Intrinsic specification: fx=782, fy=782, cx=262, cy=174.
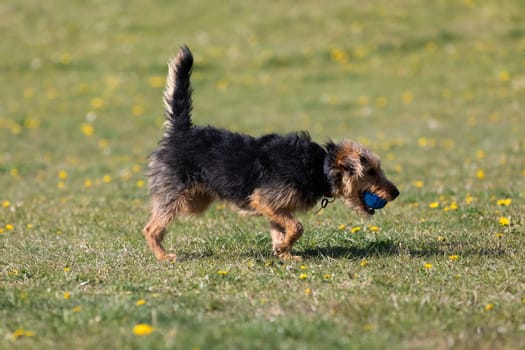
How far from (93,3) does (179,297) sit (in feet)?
64.2

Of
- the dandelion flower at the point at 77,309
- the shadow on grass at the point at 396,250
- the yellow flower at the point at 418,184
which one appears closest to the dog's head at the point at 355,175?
the shadow on grass at the point at 396,250

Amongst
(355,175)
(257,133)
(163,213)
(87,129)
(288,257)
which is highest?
(257,133)

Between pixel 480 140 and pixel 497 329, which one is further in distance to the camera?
pixel 480 140

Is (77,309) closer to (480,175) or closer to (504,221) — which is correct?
(504,221)

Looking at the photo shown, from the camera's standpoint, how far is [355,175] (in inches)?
272

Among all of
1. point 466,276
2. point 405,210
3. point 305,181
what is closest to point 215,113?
point 405,210

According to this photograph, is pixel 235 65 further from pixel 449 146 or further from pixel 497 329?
pixel 497 329

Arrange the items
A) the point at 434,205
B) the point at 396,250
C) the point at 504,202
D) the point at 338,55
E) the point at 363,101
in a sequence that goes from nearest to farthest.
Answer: the point at 396,250 < the point at 504,202 < the point at 434,205 < the point at 363,101 < the point at 338,55

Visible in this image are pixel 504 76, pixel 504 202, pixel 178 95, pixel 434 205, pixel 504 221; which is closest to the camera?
pixel 178 95

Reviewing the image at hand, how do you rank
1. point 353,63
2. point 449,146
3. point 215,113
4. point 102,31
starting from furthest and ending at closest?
point 102,31, point 353,63, point 215,113, point 449,146

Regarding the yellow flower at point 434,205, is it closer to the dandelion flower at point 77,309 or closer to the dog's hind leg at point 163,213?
the dog's hind leg at point 163,213

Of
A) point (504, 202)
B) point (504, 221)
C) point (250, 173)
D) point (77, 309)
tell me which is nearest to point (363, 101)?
point (504, 202)

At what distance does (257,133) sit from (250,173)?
8061 millimetres

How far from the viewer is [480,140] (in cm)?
1341
